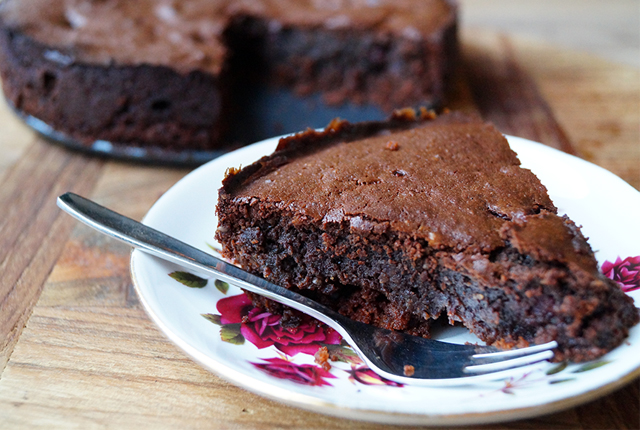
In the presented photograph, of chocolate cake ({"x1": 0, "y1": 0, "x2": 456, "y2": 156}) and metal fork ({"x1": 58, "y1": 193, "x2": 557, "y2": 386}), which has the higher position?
metal fork ({"x1": 58, "y1": 193, "x2": 557, "y2": 386})

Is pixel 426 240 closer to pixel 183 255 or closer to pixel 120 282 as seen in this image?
pixel 183 255

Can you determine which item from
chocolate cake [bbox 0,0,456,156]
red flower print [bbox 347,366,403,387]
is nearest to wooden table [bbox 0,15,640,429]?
red flower print [bbox 347,366,403,387]

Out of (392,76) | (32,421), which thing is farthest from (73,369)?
(392,76)

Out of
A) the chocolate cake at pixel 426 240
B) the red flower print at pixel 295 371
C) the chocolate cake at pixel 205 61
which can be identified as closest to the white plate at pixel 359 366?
the red flower print at pixel 295 371

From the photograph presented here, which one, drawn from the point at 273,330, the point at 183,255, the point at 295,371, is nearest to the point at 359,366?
the point at 295,371

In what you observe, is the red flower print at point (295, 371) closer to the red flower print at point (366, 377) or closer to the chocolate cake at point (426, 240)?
the red flower print at point (366, 377)

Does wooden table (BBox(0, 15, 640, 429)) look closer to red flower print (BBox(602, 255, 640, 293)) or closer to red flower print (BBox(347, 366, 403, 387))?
red flower print (BBox(347, 366, 403, 387))

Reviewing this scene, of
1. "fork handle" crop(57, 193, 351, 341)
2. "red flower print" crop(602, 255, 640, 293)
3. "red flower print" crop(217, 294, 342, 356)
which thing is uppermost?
"red flower print" crop(602, 255, 640, 293)
